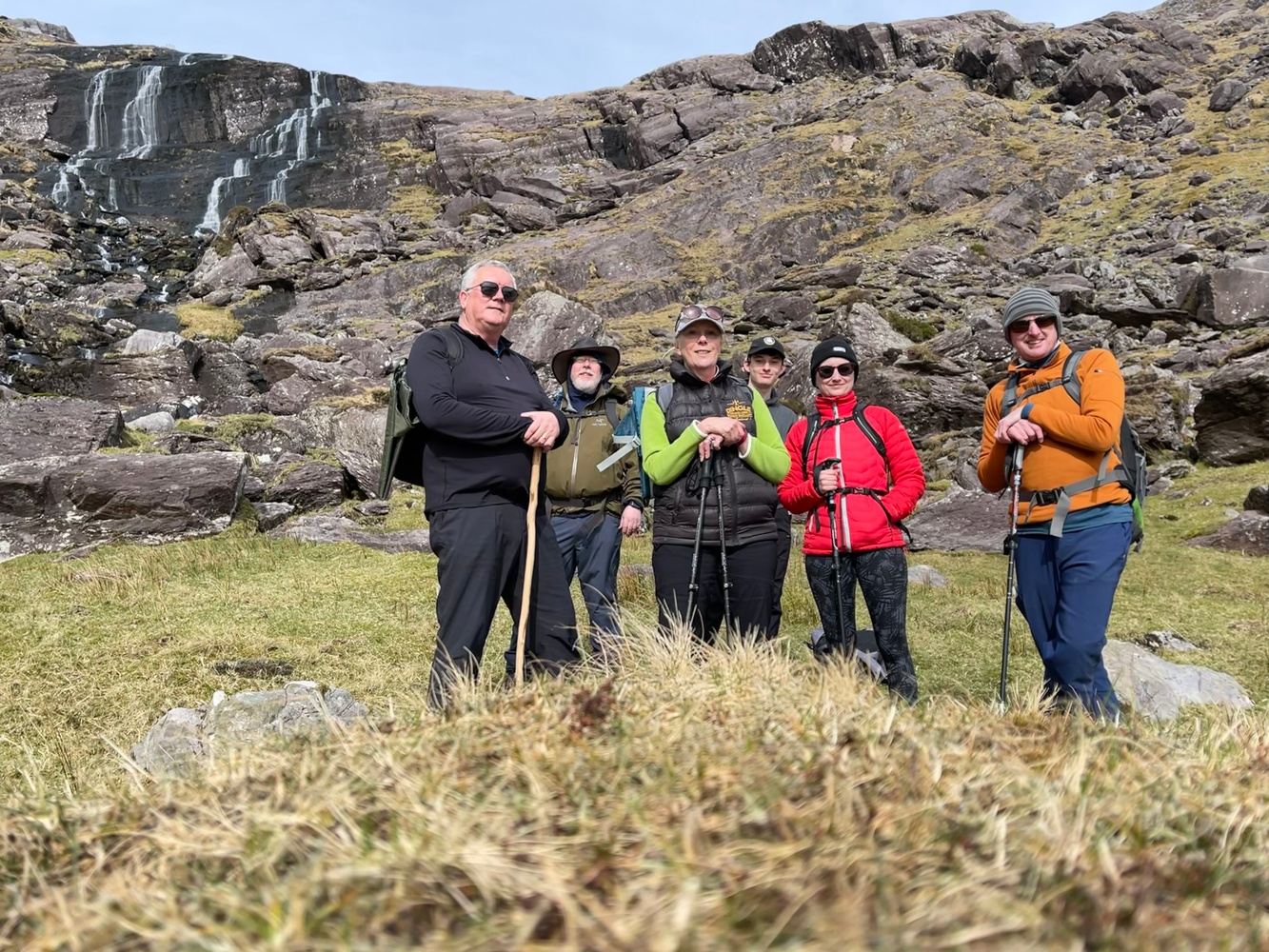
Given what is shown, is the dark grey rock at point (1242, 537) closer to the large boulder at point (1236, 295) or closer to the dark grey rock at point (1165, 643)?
the dark grey rock at point (1165, 643)

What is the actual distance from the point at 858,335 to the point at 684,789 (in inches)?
1106

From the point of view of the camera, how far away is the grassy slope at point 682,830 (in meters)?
1.39

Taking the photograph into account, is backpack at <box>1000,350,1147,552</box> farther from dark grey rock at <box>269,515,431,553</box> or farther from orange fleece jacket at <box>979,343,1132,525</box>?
dark grey rock at <box>269,515,431,553</box>

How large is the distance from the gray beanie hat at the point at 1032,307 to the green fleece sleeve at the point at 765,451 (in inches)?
56.6

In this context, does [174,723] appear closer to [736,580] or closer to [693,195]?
[736,580]

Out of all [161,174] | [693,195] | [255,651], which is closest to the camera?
[255,651]

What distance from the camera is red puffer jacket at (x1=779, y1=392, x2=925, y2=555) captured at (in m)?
5.34

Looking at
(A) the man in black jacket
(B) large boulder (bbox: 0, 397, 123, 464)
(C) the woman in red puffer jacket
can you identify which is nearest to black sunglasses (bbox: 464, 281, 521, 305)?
(A) the man in black jacket

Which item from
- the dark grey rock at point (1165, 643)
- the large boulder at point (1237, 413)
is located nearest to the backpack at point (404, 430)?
the dark grey rock at point (1165, 643)

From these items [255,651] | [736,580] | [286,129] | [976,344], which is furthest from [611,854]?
[286,129]

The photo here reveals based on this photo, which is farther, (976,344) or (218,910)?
(976,344)

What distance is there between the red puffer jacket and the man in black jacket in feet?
5.44

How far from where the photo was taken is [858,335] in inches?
1120

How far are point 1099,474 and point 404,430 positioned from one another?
12.2 ft
